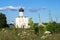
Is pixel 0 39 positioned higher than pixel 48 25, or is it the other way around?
pixel 48 25

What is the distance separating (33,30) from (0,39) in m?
1.26

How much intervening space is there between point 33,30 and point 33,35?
222mm

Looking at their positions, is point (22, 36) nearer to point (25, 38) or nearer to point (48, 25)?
point (25, 38)

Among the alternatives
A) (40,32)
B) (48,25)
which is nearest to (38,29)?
(40,32)

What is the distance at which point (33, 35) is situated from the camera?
588 centimetres

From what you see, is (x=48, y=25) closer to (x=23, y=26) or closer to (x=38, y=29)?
(x=38, y=29)

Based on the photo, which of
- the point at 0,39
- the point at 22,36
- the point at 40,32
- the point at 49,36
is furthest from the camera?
the point at 0,39

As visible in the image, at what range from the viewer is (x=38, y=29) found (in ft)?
18.6

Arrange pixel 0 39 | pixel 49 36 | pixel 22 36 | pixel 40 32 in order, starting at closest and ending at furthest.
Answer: pixel 49 36
pixel 40 32
pixel 22 36
pixel 0 39

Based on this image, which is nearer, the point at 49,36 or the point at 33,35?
the point at 49,36

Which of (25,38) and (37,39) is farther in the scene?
(25,38)

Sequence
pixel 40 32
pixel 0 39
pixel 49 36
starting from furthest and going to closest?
pixel 0 39
pixel 40 32
pixel 49 36

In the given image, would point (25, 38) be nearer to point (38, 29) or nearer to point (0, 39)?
point (38, 29)

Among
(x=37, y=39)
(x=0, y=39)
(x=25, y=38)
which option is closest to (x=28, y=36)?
(x=25, y=38)
